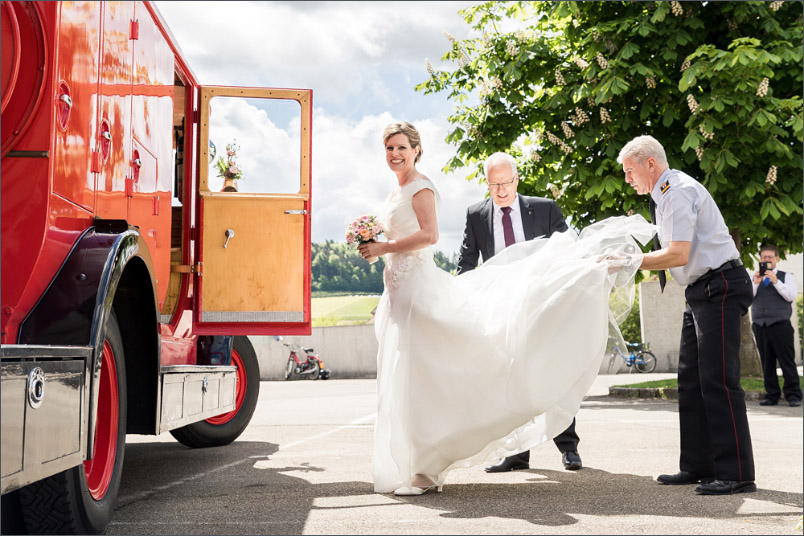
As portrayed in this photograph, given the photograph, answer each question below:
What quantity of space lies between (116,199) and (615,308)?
2815mm

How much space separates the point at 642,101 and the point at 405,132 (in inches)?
333

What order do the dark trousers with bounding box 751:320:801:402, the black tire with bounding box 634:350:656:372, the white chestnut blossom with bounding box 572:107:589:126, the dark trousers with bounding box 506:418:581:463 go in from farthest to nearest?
1. the black tire with bounding box 634:350:656:372
2. the white chestnut blossom with bounding box 572:107:589:126
3. the dark trousers with bounding box 751:320:801:402
4. the dark trousers with bounding box 506:418:581:463

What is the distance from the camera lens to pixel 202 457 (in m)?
7.16

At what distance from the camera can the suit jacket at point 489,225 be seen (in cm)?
618

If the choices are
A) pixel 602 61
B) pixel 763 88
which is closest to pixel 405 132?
pixel 763 88

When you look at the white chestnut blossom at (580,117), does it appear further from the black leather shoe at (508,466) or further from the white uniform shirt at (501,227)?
the black leather shoe at (508,466)

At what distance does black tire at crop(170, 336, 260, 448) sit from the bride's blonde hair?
326 centimetres

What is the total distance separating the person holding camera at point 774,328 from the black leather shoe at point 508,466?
713 centimetres

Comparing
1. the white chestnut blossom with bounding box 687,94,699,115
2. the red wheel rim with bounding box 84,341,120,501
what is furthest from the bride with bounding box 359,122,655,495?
the white chestnut blossom with bounding box 687,94,699,115

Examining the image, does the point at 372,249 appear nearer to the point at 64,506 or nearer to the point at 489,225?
the point at 489,225

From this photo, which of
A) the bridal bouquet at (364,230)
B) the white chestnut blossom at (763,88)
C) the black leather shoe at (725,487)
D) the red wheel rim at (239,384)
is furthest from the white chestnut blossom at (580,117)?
the black leather shoe at (725,487)

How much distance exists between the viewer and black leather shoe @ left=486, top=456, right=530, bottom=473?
5.77m

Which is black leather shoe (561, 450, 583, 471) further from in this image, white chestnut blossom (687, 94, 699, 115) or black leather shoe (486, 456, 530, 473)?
white chestnut blossom (687, 94, 699, 115)

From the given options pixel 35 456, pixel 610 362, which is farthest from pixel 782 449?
pixel 610 362
